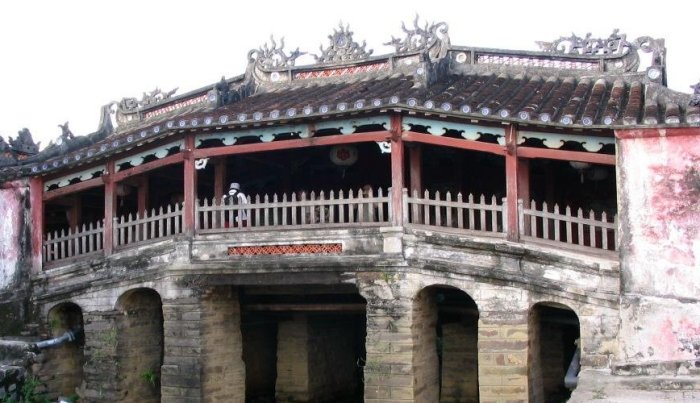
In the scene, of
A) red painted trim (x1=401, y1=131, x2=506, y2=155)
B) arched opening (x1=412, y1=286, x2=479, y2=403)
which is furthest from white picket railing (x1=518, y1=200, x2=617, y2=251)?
arched opening (x1=412, y1=286, x2=479, y2=403)

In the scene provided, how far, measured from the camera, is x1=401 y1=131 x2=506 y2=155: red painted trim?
11180 millimetres

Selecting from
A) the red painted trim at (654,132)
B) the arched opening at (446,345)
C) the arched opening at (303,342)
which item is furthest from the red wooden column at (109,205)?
the red painted trim at (654,132)

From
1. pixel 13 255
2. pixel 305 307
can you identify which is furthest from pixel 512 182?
pixel 13 255

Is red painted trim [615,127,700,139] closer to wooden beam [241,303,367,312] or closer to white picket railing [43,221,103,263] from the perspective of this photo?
wooden beam [241,303,367,312]

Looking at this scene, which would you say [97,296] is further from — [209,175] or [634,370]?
[634,370]

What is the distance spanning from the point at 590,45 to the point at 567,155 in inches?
165

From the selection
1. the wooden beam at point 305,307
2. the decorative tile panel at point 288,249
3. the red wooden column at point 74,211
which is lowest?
the wooden beam at point 305,307

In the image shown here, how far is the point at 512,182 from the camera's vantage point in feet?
36.6

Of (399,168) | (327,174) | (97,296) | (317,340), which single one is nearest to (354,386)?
(317,340)

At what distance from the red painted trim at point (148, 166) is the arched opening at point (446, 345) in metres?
4.64

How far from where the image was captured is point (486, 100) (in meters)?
11.9

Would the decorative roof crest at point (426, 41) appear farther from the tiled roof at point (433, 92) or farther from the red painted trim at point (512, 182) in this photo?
the red painted trim at point (512, 182)

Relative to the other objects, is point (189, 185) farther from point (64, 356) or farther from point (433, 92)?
point (64, 356)

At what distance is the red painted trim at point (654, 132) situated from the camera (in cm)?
985
